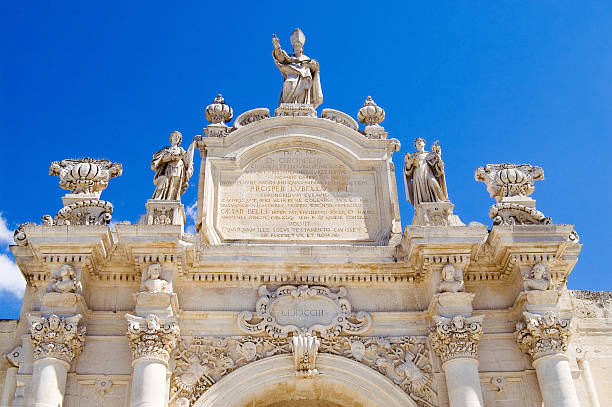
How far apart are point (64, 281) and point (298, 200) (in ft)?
13.3

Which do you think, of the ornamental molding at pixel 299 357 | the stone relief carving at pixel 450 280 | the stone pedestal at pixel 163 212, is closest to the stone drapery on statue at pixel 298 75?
the stone pedestal at pixel 163 212

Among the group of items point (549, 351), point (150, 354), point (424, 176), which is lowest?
point (549, 351)

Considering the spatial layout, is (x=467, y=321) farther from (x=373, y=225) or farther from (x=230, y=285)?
(x=230, y=285)

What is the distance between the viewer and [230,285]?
38.3 ft

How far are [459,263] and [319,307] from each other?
220cm

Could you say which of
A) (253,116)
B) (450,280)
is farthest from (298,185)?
(450,280)

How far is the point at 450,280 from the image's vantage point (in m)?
11.3

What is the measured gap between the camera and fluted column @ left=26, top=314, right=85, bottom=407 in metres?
10.2

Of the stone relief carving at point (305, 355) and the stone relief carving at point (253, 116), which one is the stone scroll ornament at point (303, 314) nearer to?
the stone relief carving at point (305, 355)

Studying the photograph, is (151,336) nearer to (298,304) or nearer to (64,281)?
(64,281)

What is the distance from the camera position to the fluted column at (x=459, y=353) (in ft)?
34.2

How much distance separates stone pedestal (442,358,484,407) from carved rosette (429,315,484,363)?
98mm

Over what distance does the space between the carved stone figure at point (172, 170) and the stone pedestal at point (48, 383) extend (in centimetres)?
307

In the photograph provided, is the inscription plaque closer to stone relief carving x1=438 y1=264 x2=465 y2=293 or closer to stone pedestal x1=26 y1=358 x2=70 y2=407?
Answer: stone relief carving x1=438 y1=264 x2=465 y2=293
